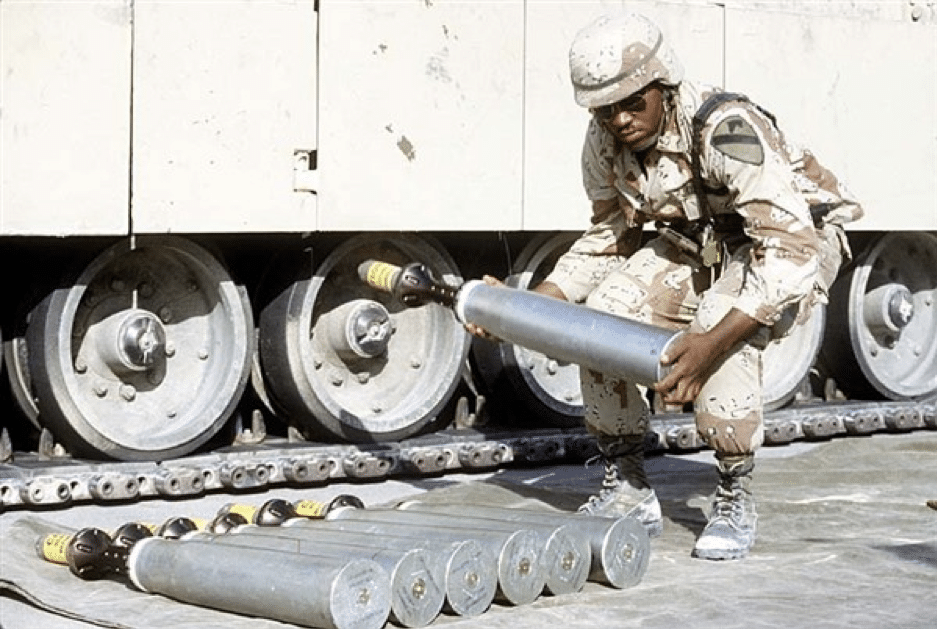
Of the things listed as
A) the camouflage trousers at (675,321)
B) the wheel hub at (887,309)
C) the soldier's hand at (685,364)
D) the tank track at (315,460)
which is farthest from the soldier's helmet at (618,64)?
the wheel hub at (887,309)

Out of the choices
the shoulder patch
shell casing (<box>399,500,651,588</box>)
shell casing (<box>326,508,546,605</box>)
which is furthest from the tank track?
the shoulder patch

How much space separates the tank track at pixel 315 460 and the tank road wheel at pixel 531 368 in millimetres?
123

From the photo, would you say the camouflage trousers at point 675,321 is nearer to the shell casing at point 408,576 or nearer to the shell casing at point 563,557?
the shell casing at point 563,557

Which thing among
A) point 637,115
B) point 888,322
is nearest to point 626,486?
point 637,115

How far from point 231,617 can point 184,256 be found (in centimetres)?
299

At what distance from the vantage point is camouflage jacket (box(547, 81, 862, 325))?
732 centimetres

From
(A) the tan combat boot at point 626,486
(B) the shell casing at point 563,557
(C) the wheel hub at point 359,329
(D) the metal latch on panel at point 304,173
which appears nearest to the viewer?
(B) the shell casing at point 563,557

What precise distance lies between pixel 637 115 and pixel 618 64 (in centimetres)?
24

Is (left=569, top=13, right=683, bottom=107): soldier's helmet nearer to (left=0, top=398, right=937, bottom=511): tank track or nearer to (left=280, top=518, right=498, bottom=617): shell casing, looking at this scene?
(left=280, top=518, right=498, bottom=617): shell casing

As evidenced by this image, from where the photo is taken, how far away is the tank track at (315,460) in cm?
890

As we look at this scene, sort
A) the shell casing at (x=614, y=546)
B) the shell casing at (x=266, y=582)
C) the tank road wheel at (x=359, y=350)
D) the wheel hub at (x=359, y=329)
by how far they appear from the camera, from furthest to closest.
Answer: the wheel hub at (x=359, y=329)
the tank road wheel at (x=359, y=350)
the shell casing at (x=614, y=546)
the shell casing at (x=266, y=582)

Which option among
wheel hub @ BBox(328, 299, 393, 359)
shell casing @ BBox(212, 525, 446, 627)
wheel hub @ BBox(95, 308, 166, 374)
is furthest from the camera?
wheel hub @ BBox(328, 299, 393, 359)

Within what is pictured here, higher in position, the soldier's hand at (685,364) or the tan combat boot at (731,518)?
the soldier's hand at (685,364)

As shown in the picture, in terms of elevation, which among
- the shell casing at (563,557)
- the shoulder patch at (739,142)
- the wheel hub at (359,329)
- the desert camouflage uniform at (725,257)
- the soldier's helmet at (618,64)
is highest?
the soldier's helmet at (618,64)
